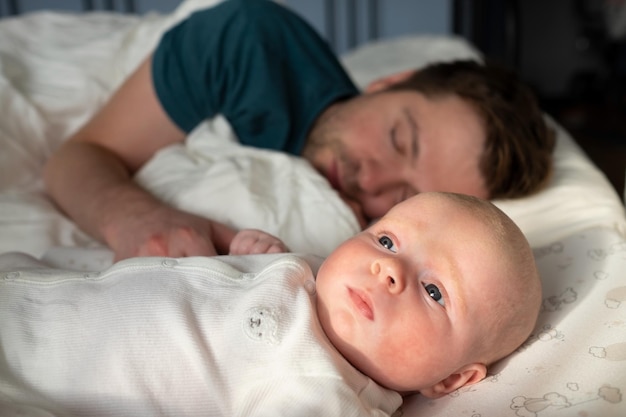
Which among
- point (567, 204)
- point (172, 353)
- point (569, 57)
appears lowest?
point (569, 57)

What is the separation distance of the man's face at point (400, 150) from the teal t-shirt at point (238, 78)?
0.29ft

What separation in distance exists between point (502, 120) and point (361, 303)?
696mm

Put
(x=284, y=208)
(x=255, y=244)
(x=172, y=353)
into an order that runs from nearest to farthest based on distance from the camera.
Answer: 1. (x=172, y=353)
2. (x=255, y=244)
3. (x=284, y=208)

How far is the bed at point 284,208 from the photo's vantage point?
0.77m

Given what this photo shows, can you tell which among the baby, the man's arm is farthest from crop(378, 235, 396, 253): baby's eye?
the man's arm

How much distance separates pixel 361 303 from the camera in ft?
2.44

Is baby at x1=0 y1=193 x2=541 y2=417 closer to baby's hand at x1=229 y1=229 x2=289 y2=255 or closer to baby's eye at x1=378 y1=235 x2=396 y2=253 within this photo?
baby's eye at x1=378 y1=235 x2=396 y2=253

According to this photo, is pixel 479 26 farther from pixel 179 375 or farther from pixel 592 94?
pixel 179 375

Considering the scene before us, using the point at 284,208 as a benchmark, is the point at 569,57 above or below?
below

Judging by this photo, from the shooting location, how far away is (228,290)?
2.57 feet

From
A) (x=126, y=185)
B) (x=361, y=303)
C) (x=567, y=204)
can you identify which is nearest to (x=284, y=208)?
(x=126, y=185)

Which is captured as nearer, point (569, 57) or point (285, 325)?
point (285, 325)

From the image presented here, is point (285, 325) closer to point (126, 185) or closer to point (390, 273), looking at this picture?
point (390, 273)

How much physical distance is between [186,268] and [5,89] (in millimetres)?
887
